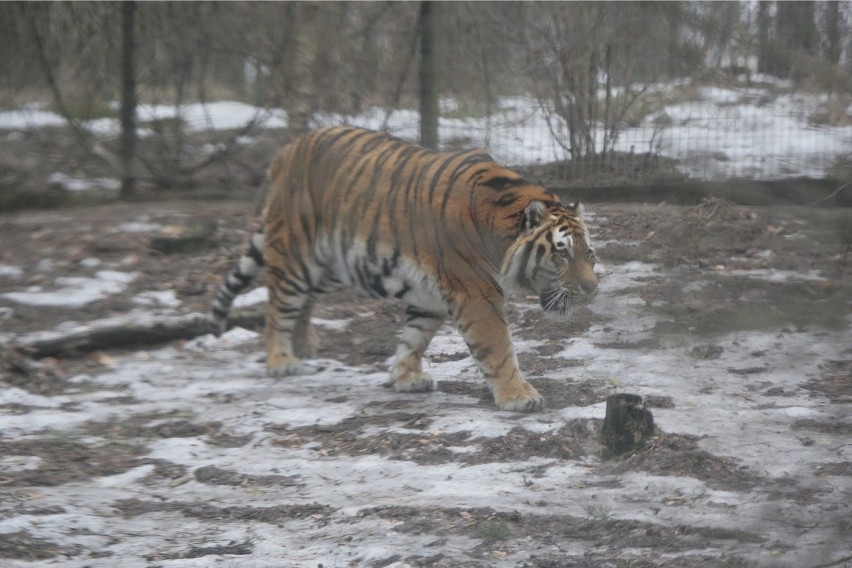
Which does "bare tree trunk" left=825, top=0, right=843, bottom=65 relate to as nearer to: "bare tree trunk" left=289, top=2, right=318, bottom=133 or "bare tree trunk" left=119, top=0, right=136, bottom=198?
"bare tree trunk" left=289, top=2, right=318, bottom=133

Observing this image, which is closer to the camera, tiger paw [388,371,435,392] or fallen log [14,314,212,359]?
tiger paw [388,371,435,392]

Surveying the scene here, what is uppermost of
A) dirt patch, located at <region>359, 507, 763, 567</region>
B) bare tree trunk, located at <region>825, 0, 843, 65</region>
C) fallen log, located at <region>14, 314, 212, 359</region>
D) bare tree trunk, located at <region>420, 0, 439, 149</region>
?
bare tree trunk, located at <region>420, 0, 439, 149</region>

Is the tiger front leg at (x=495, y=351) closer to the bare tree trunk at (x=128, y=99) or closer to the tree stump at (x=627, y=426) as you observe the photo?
the tree stump at (x=627, y=426)

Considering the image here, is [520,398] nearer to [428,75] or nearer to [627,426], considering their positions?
[627,426]

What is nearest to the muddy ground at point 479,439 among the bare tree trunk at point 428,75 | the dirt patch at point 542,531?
the dirt patch at point 542,531

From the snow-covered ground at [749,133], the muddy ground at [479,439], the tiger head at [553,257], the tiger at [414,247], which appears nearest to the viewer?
the snow-covered ground at [749,133]

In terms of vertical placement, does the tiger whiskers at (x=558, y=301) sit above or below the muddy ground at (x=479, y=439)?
above

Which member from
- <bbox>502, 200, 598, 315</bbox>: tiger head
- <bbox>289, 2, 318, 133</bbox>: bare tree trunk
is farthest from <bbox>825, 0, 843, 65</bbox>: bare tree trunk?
<bbox>289, 2, 318, 133</bbox>: bare tree trunk

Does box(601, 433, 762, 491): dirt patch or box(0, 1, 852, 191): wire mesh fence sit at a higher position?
box(0, 1, 852, 191): wire mesh fence

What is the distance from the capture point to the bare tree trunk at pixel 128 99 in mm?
10047

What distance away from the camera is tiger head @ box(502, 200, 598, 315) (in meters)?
5.41

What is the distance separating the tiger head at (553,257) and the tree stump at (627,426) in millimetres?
862

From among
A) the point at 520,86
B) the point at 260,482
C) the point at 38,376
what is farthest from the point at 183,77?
the point at 260,482

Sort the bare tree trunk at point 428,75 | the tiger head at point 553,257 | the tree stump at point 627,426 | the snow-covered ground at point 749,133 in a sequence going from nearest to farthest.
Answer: the snow-covered ground at point 749,133
the tree stump at point 627,426
the tiger head at point 553,257
the bare tree trunk at point 428,75
